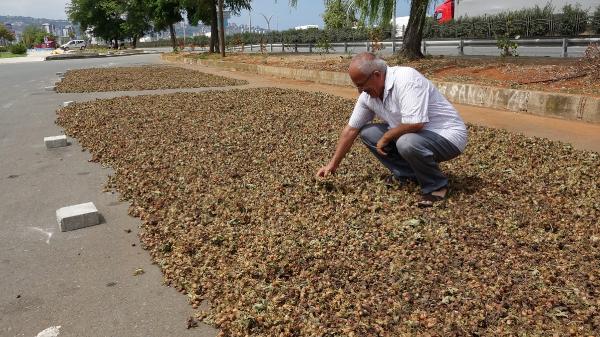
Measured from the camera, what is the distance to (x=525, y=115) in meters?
7.56

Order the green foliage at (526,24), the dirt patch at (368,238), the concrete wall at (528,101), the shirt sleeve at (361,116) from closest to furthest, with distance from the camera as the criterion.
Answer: the dirt patch at (368,238) → the shirt sleeve at (361,116) → the concrete wall at (528,101) → the green foliage at (526,24)

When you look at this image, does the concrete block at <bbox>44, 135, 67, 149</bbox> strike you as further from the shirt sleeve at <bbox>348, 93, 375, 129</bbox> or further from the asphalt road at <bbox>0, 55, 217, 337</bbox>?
the shirt sleeve at <bbox>348, 93, 375, 129</bbox>

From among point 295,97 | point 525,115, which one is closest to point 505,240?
point 525,115

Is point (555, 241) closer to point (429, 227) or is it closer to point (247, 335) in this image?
point (429, 227)

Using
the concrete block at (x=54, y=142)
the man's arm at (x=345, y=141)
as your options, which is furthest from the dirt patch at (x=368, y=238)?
the concrete block at (x=54, y=142)

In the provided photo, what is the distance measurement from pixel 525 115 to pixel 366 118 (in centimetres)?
467

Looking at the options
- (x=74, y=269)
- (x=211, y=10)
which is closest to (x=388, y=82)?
(x=74, y=269)

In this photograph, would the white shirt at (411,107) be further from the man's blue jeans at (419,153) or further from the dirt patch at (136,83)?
the dirt patch at (136,83)

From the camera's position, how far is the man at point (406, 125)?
11.1 feet

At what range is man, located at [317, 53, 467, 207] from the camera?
3.40 m

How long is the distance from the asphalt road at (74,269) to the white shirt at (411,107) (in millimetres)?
1920

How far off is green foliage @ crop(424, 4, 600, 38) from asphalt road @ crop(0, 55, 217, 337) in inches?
784

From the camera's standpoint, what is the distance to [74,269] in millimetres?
3197

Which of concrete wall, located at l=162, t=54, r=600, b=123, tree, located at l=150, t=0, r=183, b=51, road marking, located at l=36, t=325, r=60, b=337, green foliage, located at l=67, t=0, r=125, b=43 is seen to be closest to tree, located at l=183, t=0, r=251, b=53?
tree, located at l=150, t=0, r=183, b=51
